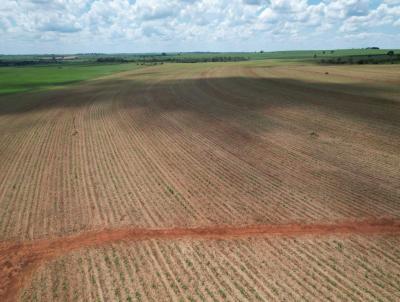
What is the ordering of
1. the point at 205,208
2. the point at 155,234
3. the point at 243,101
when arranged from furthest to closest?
the point at 243,101, the point at 205,208, the point at 155,234

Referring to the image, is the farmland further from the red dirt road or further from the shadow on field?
the shadow on field

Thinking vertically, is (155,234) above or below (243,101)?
above

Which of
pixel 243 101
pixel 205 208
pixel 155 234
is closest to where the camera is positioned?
pixel 155 234

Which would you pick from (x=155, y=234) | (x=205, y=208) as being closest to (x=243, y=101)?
(x=205, y=208)

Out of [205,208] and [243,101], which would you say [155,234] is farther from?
[243,101]

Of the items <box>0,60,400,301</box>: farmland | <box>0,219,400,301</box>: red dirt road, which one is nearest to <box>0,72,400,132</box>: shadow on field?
<box>0,60,400,301</box>: farmland
